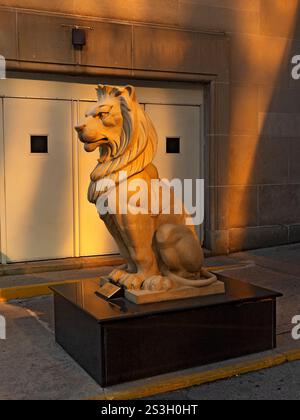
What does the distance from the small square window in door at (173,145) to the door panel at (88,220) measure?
4.00ft

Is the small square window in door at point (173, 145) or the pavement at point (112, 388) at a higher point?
the small square window in door at point (173, 145)

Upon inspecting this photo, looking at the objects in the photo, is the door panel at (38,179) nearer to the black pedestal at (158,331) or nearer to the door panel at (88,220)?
the door panel at (88,220)

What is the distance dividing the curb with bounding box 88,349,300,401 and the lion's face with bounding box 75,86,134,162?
1755 millimetres

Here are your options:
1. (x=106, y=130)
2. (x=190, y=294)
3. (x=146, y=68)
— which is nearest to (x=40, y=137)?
(x=146, y=68)

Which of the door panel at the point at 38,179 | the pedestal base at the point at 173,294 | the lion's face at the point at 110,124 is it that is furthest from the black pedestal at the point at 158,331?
the door panel at the point at 38,179

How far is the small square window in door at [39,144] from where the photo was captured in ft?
24.6

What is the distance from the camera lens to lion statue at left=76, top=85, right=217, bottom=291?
13.3 ft

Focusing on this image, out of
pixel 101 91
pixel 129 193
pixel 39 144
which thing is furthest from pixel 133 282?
pixel 39 144

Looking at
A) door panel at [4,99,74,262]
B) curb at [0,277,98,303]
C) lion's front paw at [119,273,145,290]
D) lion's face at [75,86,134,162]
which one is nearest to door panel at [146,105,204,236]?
door panel at [4,99,74,262]

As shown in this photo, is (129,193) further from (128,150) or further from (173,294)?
(173,294)

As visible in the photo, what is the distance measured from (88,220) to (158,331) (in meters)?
4.20

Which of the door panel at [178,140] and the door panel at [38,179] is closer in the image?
the door panel at [38,179]

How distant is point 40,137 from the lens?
7.53m

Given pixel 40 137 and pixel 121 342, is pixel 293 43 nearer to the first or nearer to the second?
pixel 40 137
